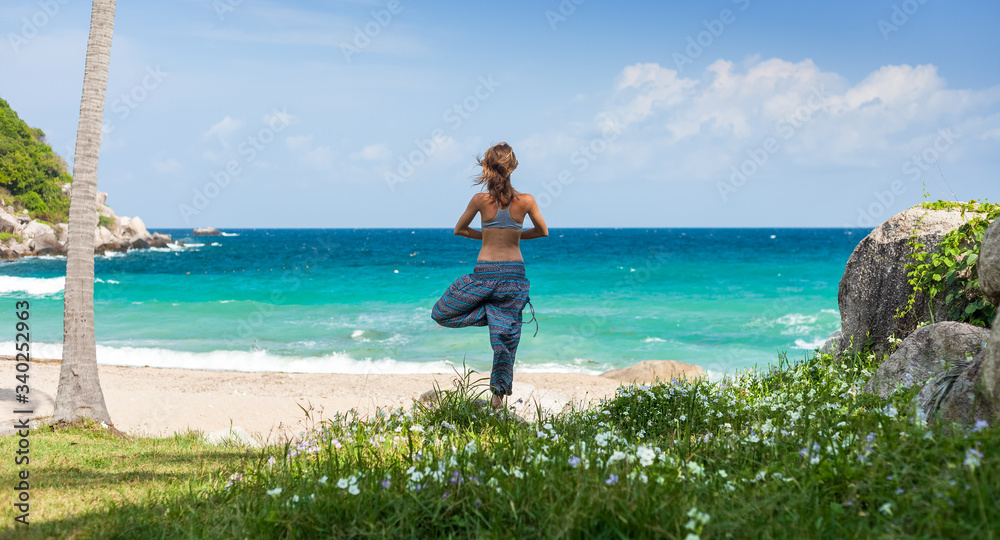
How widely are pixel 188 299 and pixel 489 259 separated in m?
24.5

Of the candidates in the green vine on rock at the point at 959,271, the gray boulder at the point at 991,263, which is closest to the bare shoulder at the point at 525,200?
the gray boulder at the point at 991,263

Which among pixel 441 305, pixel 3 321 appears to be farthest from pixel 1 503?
pixel 3 321

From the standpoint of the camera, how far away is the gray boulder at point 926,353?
15.3 feet

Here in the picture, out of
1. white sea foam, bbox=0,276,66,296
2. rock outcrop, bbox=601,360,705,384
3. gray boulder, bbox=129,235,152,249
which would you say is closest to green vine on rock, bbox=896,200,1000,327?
rock outcrop, bbox=601,360,705,384

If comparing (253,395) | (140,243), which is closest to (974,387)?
(253,395)

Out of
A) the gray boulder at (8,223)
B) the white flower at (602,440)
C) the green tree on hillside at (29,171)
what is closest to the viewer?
the white flower at (602,440)

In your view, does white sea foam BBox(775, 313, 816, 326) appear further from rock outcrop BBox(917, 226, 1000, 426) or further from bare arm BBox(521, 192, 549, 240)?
bare arm BBox(521, 192, 549, 240)

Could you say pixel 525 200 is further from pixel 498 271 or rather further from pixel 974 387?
pixel 974 387

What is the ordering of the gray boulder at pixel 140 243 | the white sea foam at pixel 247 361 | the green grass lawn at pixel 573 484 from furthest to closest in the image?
the gray boulder at pixel 140 243 → the white sea foam at pixel 247 361 → the green grass lawn at pixel 573 484

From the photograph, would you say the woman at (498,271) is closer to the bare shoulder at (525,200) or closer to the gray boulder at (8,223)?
the bare shoulder at (525,200)

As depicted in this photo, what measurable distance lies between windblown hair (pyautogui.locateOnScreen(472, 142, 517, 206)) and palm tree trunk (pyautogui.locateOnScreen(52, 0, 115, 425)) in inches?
160

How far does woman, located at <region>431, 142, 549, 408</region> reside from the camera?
5.30m

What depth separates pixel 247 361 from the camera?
49.0ft

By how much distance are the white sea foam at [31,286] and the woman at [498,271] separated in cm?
2621
